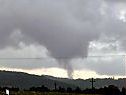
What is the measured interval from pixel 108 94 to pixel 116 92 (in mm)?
4592

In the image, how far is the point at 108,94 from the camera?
598 feet

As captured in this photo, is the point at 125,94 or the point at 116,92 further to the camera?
the point at 116,92

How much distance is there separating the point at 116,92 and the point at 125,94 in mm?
14993

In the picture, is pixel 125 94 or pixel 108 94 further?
pixel 108 94

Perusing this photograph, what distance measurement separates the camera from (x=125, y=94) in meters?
170

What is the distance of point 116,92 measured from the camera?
607ft
